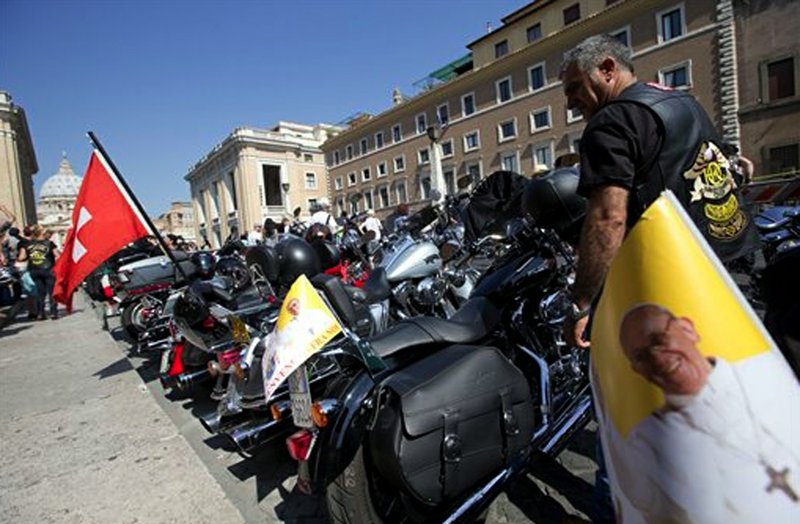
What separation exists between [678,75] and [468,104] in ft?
50.2

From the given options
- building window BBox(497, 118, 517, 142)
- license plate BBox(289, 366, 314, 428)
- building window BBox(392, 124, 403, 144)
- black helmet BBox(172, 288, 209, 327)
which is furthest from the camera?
building window BBox(392, 124, 403, 144)

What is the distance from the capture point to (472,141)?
3647 centimetres

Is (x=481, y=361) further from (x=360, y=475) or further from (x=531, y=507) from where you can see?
(x=531, y=507)

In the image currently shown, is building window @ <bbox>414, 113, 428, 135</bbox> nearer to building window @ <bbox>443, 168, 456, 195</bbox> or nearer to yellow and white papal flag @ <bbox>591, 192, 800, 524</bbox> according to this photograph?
building window @ <bbox>443, 168, 456, 195</bbox>

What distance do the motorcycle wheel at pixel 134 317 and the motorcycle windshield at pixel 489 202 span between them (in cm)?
454

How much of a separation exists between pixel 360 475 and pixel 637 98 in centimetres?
173

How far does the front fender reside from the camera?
1661 mm

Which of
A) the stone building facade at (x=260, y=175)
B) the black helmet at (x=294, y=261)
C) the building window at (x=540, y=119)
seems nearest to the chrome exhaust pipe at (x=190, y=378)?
the black helmet at (x=294, y=261)

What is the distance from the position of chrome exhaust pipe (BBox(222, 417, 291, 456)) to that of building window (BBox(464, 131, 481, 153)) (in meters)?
35.5

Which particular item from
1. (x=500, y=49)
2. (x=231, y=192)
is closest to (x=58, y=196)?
(x=231, y=192)

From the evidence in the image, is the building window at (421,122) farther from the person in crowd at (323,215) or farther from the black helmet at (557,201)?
the black helmet at (557,201)

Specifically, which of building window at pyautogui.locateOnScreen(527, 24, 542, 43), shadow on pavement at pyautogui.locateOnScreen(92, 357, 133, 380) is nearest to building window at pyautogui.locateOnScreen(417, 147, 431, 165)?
building window at pyautogui.locateOnScreen(527, 24, 542, 43)

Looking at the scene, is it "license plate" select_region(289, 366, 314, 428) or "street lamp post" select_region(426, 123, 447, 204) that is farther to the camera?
"street lamp post" select_region(426, 123, 447, 204)

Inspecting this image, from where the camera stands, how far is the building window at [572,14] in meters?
29.3
